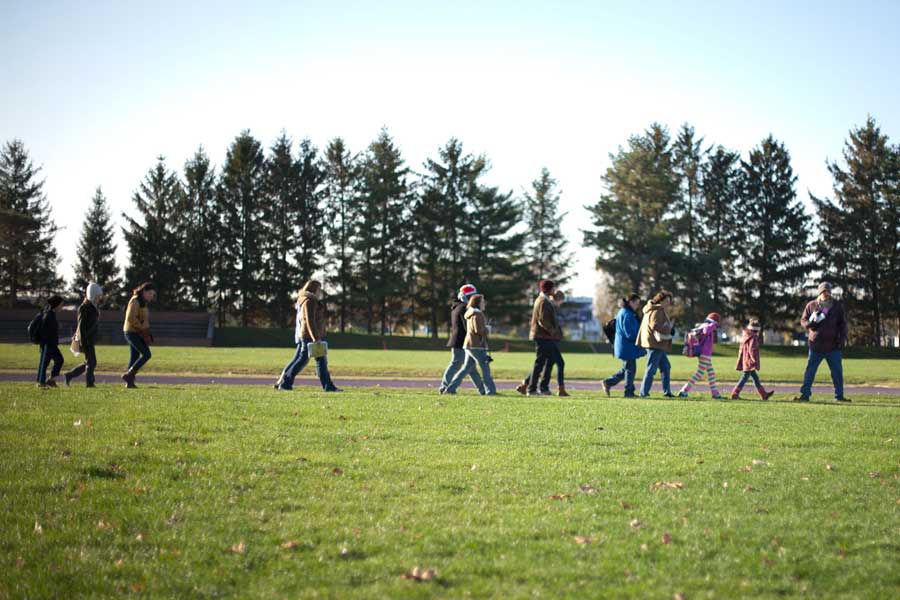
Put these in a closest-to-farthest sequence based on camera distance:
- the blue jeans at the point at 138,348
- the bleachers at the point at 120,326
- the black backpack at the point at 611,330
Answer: the blue jeans at the point at 138,348 < the black backpack at the point at 611,330 < the bleachers at the point at 120,326

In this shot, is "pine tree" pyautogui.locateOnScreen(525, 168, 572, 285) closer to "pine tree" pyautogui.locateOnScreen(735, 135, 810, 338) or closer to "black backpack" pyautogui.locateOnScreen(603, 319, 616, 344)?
"pine tree" pyautogui.locateOnScreen(735, 135, 810, 338)

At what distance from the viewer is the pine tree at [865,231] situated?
6203 centimetres

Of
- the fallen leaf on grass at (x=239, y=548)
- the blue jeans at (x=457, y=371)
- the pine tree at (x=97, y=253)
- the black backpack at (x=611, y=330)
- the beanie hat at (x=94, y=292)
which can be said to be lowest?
the fallen leaf on grass at (x=239, y=548)

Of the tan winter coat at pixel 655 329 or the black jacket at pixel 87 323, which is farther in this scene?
the tan winter coat at pixel 655 329

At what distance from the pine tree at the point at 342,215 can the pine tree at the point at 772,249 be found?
30.3 meters

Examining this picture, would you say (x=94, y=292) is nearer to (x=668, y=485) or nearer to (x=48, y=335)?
(x=48, y=335)

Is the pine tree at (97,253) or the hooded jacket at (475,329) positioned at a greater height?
the pine tree at (97,253)

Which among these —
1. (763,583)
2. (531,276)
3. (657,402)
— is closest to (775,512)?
(763,583)

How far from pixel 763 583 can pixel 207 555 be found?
3.24 m

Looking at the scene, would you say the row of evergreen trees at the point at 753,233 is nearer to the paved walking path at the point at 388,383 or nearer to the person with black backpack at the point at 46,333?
the paved walking path at the point at 388,383

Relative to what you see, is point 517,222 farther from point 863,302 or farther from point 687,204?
point 863,302

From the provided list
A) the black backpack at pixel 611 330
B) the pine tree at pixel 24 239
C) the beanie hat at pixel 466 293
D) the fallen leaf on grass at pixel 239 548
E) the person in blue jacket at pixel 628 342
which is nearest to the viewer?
the fallen leaf on grass at pixel 239 548

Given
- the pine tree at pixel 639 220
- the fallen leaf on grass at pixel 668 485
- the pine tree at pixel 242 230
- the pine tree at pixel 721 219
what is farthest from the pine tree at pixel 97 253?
the fallen leaf on grass at pixel 668 485

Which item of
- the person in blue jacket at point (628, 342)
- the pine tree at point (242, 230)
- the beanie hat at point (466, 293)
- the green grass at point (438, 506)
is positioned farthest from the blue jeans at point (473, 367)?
the pine tree at point (242, 230)
